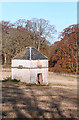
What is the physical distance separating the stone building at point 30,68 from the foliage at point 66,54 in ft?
39.2

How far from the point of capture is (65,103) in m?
8.73

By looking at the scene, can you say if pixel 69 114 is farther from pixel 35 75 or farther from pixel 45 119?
pixel 35 75

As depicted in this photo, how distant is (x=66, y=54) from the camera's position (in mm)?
27484

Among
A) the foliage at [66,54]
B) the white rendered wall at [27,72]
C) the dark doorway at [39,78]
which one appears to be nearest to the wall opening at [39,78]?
the dark doorway at [39,78]

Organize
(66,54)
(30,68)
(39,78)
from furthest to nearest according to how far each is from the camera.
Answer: (66,54)
(39,78)
(30,68)

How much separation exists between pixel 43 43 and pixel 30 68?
55.5 ft

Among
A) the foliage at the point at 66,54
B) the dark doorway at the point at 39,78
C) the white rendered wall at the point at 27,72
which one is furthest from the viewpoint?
the foliage at the point at 66,54

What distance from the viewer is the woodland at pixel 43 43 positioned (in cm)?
2747

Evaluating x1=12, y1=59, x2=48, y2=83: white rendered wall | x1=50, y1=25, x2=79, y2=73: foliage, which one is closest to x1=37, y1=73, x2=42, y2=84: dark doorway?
x1=12, y1=59, x2=48, y2=83: white rendered wall

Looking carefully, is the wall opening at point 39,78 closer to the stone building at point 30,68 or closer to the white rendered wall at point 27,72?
the stone building at point 30,68

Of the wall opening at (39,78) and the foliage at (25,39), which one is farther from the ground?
the foliage at (25,39)

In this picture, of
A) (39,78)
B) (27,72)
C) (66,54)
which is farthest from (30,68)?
(66,54)

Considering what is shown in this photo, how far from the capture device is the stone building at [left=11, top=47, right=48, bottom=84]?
14742 millimetres

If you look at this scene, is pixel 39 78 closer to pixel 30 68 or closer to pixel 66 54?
pixel 30 68
